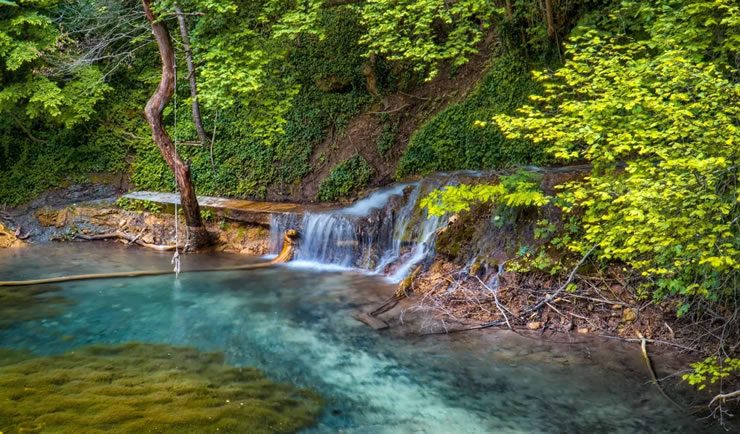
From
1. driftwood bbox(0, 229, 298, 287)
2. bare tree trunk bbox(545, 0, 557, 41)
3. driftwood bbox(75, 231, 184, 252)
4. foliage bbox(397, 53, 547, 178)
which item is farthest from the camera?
driftwood bbox(75, 231, 184, 252)

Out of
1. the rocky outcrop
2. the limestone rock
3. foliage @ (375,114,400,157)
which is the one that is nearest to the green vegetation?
the limestone rock

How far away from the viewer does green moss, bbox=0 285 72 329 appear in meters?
7.91

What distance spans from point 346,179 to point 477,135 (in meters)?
3.41

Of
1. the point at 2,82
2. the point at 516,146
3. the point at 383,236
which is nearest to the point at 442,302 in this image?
the point at 383,236

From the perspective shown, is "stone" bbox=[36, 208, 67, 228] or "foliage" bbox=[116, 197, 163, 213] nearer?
"foliage" bbox=[116, 197, 163, 213]

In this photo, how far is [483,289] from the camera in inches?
307

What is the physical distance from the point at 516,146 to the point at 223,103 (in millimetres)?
5724

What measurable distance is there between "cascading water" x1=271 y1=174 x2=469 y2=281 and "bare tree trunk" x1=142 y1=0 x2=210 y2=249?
179cm

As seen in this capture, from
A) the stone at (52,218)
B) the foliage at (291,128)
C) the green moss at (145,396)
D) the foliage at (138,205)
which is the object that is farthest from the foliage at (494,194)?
the stone at (52,218)

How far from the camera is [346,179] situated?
13.0m

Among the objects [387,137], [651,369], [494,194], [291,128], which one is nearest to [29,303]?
[494,194]

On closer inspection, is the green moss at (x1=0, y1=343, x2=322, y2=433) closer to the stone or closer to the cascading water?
the cascading water

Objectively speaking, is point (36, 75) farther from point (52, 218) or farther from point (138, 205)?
point (138, 205)

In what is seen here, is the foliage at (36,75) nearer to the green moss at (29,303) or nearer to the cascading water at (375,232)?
the green moss at (29,303)
